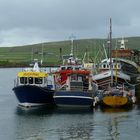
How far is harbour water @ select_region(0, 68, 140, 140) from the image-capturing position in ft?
153

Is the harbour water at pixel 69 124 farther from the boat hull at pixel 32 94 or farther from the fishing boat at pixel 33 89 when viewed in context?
the fishing boat at pixel 33 89

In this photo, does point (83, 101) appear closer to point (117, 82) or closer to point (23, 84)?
point (23, 84)

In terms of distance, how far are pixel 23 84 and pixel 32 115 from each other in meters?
6.55

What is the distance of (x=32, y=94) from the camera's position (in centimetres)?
6488

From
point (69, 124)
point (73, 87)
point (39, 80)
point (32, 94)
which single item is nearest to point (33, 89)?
point (32, 94)

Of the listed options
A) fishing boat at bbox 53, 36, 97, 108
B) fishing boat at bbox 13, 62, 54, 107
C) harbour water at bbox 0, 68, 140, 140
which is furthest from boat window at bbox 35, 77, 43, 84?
harbour water at bbox 0, 68, 140, 140

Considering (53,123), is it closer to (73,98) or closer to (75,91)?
(73,98)

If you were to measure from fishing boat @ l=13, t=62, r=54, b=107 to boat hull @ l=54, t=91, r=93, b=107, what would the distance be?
2911 mm

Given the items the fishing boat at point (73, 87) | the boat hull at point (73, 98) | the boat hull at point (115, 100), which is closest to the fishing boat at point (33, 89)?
the fishing boat at point (73, 87)

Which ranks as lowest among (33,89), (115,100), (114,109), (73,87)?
(114,109)

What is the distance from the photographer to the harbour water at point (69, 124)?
153 feet

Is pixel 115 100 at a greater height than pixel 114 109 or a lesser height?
greater

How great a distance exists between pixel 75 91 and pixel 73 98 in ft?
3.12

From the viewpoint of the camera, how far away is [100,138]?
148 ft
